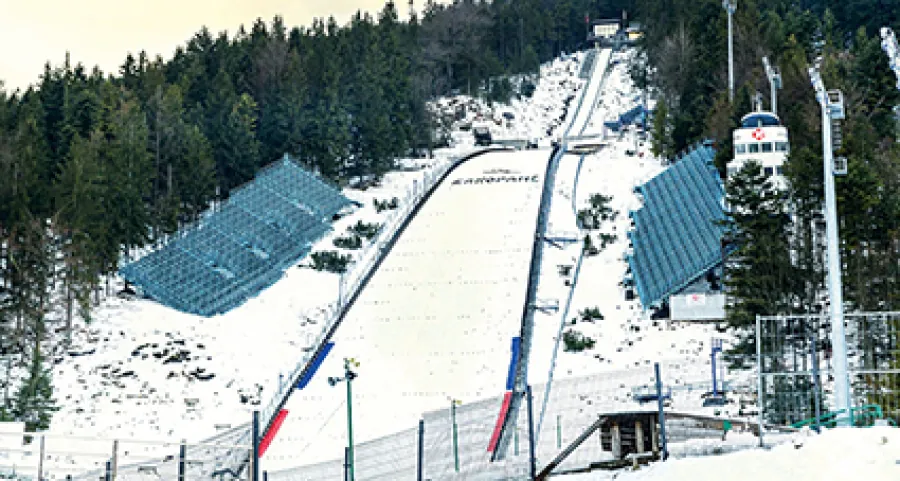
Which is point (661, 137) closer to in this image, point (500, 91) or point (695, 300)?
point (695, 300)

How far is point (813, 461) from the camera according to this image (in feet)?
35.2

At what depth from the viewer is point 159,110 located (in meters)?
53.3

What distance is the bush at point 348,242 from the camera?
45.3 metres

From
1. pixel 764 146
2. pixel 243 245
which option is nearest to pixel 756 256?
Result: pixel 764 146

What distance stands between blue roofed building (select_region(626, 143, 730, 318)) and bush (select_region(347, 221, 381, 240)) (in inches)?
398

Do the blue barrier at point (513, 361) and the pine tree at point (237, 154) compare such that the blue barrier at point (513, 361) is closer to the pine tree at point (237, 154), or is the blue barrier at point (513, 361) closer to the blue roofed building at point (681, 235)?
the blue roofed building at point (681, 235)

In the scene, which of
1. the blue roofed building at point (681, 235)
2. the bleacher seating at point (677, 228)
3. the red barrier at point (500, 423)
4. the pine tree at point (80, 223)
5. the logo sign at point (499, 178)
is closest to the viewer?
the red barrier at point (500, 423)

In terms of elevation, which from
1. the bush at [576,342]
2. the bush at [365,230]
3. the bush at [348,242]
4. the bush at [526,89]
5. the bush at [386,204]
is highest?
the bush at [526,89]

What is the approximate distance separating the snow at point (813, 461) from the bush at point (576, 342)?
20.2 meters

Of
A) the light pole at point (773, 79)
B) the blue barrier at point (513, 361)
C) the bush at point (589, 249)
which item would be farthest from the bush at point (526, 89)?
the blue barrier at point (513, 361)

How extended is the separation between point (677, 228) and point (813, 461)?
3047cm

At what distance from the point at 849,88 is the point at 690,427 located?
37.3 metres

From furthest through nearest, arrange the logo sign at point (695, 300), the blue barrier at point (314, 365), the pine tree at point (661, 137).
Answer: the pine tree at point (661, 137) < the logo sign at point (695, 300) < the blue barrier at point (314, 365)

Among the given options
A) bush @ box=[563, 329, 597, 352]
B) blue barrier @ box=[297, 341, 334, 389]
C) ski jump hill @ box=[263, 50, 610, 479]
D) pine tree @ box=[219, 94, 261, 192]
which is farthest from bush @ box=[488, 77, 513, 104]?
blue barrier @ box=[297, 341, 334, 389]
